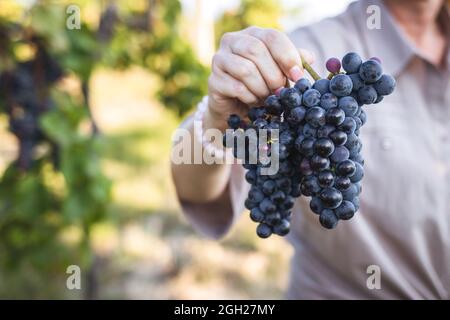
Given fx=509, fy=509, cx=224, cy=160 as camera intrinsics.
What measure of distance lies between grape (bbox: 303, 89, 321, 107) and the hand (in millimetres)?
62

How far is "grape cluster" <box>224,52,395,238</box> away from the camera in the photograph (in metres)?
0.63

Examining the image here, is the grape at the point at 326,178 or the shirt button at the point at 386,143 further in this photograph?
the shirt button at the point at 386,143

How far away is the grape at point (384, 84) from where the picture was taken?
64 centimetres

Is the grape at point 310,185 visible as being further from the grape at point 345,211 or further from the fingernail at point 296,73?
the fingernail at point 296,73

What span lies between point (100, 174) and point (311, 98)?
1.13 m

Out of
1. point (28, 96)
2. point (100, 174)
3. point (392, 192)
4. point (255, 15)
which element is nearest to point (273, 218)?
point (392, 192)

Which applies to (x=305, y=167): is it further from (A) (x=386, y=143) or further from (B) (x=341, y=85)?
(A) (x=386, y=143)

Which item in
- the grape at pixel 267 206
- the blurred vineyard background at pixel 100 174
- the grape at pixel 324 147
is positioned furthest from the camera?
the blurred vineyard background at pixel 100 174

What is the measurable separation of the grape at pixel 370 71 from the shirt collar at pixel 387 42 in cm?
62

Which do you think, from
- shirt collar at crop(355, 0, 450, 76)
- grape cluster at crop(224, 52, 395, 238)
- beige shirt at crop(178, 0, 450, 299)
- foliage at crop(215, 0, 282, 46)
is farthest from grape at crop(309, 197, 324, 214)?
foliage at crop(215, 0, 282, 46)

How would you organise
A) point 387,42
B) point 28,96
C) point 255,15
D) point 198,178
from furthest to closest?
point 255,15 < point 28,96 < point 387,42 < point 198,178

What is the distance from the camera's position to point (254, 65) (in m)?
0.74

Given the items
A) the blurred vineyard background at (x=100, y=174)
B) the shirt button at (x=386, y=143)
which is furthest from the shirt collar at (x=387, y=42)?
the blurred vineyard background at (x=100, y=174)
